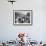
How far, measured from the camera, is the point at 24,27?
494 cm

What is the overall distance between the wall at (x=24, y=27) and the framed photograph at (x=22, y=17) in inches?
4.7

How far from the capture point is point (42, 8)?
4.90 m

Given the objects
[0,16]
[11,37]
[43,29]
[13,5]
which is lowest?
[11,37]

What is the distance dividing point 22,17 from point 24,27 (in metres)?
0.40

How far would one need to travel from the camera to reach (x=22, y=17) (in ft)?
16.2

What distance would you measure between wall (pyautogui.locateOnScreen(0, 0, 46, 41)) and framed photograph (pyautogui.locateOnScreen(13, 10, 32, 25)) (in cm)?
12

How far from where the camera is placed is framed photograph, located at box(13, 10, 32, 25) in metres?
4.92

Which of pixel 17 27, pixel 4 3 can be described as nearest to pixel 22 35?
pixel 17 27

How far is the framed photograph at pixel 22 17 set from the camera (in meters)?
4.92

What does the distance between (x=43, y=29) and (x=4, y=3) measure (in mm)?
1829

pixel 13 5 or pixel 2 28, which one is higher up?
pixel 13 5

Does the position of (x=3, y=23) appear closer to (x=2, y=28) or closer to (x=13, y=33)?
(x=2, y=28)

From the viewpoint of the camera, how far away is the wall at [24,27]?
490cm

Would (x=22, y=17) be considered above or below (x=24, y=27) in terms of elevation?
above
